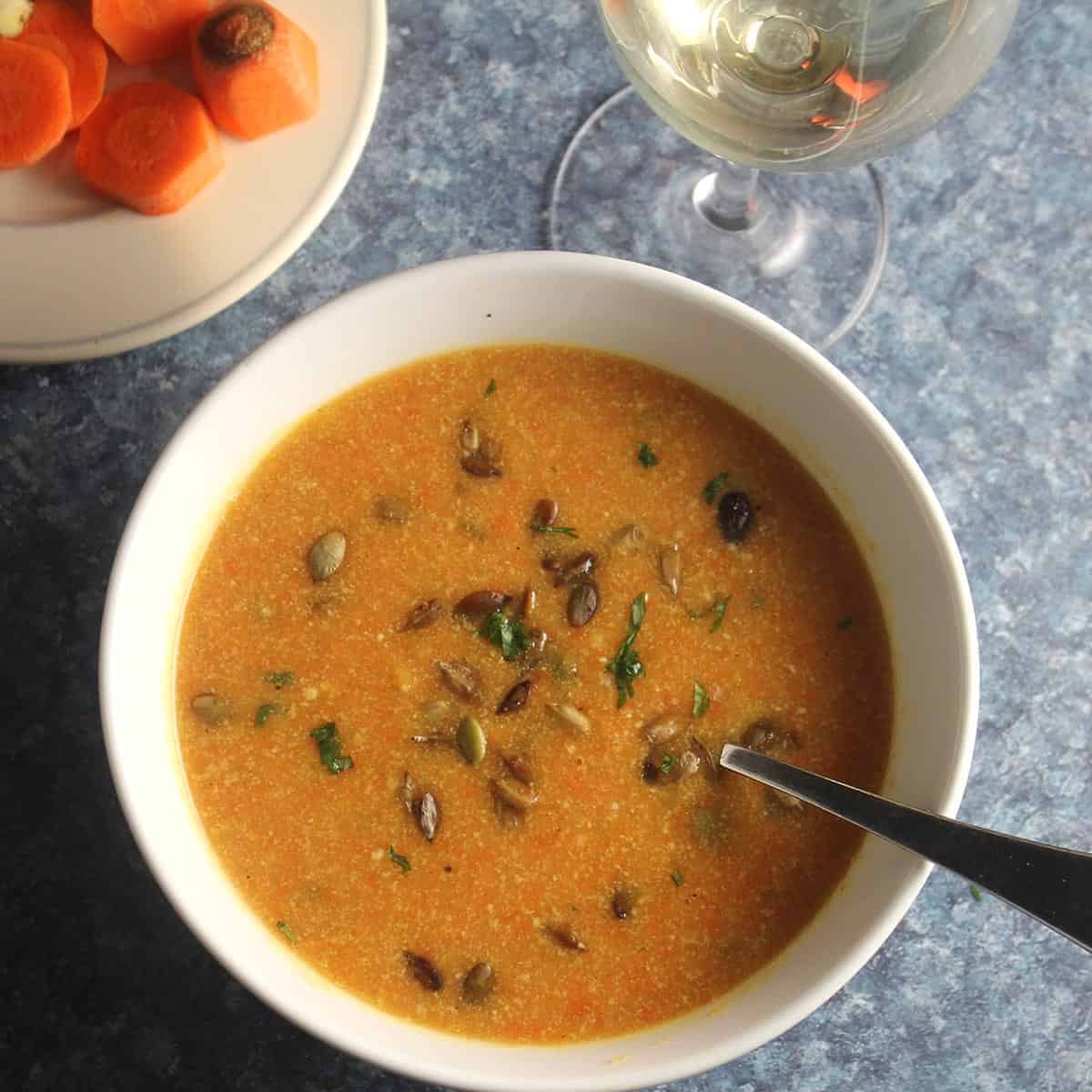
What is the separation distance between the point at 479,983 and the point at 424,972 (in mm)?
79

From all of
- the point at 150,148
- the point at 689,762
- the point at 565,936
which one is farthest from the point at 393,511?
the point at 150,148

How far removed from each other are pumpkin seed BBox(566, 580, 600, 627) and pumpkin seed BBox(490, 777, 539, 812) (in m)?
0.24

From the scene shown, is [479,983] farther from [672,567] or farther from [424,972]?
[672,567]

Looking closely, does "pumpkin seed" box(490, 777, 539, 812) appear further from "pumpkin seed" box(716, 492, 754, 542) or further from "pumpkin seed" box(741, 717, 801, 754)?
"pumpkin seed" box(716, 492, 754, 542)

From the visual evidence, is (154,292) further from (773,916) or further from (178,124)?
(773,916)

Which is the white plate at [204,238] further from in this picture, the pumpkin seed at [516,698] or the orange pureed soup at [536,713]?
the pumpkin seed at [516,698]

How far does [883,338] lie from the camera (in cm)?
221

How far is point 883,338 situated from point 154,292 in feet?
3.88

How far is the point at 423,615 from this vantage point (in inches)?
73.2

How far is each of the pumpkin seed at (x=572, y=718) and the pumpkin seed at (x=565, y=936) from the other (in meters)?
0.27

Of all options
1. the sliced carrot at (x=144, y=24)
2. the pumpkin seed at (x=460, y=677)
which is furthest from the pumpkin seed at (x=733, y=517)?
the sliced carrot at (x=144, y=24)

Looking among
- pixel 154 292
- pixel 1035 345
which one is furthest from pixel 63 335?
pixel 1035 345

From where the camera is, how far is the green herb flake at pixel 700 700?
185 centimetres

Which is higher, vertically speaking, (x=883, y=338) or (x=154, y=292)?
(x=154, y=292)
